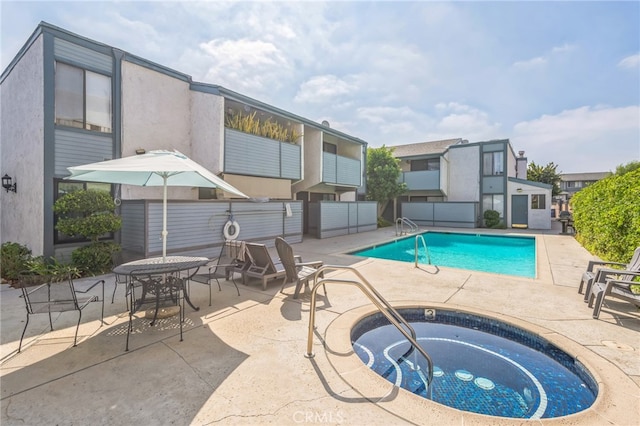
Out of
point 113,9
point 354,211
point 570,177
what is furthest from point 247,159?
point 570,177

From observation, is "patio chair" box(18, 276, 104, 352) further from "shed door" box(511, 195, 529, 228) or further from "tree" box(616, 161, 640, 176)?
"tree" box(616, 161, 640, 176)

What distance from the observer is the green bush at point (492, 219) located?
21.7m

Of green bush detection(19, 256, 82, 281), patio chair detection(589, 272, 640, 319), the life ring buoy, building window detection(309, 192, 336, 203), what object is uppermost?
building window detection(309, 192, 336, 203)

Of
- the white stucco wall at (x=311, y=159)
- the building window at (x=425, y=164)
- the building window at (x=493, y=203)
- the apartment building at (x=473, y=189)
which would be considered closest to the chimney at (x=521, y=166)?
the apartment building at (x=473, y=189)

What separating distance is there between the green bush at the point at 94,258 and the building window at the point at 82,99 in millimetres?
3694

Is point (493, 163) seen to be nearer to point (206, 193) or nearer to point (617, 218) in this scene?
point (617, 218)

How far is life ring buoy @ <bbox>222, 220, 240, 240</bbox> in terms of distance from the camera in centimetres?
1006

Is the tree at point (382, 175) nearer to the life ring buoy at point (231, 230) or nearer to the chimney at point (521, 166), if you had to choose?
the life ring buoy at point (231, 230)

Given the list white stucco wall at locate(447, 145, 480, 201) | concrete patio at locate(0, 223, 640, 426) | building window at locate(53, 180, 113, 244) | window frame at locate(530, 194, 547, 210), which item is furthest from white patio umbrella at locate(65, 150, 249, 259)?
window frame at locate(530, 194, 547, 210)

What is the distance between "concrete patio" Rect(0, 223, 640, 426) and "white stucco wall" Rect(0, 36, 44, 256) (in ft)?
11.4

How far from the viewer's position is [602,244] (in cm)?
916

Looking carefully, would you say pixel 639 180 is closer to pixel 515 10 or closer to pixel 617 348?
pixel 617 348

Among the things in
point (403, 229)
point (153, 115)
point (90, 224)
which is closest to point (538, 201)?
point (403, 229)

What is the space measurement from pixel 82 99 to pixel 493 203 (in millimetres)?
25144
